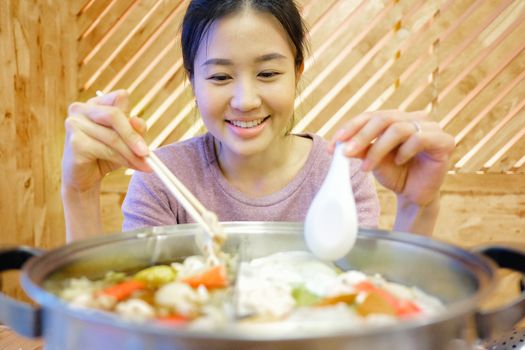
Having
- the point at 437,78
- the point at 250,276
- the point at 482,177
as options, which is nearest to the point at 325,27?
the point at 437,78

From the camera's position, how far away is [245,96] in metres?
1.42

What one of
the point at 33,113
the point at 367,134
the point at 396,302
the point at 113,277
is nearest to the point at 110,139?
the point at 113,277

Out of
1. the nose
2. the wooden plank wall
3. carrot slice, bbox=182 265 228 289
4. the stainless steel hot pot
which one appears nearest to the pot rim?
the stainless steel hot pot

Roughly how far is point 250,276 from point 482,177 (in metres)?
2.69

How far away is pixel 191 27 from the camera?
1578 millimetres

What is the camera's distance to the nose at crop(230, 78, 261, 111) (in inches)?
55.8

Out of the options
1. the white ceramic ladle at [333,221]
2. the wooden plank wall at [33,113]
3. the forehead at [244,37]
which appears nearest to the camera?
the white ceramic ladle at [333,221]

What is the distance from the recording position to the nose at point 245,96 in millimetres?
1418

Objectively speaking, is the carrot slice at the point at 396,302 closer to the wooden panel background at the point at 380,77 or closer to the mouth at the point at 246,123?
the mouth at the point at 246,123

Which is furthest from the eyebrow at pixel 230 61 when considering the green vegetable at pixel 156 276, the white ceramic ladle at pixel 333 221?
the green vegetable at pixel 156 276

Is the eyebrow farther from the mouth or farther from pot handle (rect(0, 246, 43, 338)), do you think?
pot handle (rect(0, 246, 43, 338))

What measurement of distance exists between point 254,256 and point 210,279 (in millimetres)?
205

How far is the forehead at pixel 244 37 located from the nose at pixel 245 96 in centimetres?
8

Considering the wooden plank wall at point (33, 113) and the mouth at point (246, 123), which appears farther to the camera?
the wooden plank wall at point (33, 113)
